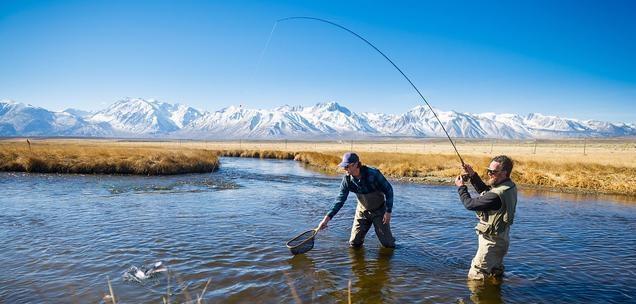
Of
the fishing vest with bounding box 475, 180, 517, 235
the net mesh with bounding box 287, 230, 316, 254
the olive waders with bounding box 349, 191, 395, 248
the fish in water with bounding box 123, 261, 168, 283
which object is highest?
the fishing vest with bounding box 475, 180, 517, 235

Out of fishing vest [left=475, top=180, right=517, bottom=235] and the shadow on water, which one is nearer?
fishing vest [left=475, top=180, right=517, bottom=235]

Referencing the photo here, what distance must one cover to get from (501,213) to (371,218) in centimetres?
321

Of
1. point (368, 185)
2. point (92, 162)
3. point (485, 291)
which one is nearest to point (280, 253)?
point (368, 185)

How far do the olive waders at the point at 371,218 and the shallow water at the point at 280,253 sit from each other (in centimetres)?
31

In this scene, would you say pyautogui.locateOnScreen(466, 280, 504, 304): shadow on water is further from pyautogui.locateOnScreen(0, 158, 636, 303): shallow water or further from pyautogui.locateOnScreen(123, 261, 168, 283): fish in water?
pyautogui.locateOnScreen(123, 261, 168, 283): fish in water

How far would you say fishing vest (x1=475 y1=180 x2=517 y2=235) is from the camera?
6496 mm

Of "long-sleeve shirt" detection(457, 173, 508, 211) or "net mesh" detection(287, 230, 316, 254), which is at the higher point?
"long-sleeve shirt" detection(457, 173, 508, 211)

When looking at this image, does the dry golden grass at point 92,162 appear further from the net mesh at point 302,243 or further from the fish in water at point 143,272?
the net mesh at point 302,243

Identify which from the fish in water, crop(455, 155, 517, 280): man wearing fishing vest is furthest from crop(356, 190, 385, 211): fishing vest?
the fish in water

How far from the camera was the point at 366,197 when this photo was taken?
9.02 m

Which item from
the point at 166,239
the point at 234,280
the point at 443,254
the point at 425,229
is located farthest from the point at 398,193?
the point at 234,280

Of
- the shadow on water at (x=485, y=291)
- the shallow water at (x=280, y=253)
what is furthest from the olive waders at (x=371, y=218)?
the shadow on water at (x=485, y=291)

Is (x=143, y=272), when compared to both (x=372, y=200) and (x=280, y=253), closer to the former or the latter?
(x=280, y=253)

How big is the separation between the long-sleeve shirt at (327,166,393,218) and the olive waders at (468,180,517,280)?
2002mm
